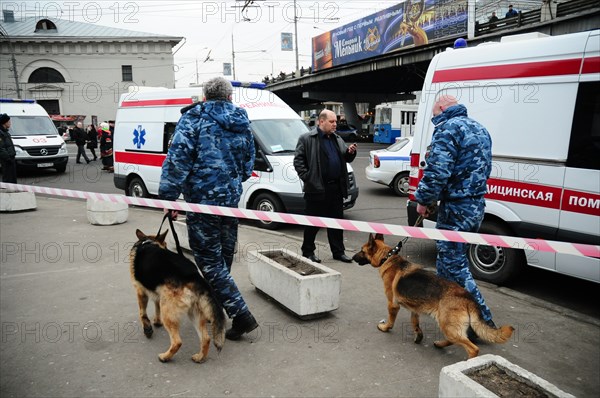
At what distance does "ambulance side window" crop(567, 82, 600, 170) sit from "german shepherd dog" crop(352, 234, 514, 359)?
2071 mm

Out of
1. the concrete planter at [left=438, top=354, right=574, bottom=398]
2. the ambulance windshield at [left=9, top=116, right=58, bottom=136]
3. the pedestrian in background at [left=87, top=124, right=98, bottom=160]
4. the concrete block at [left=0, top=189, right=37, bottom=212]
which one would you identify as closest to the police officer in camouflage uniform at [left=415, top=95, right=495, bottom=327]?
the concrete planter at [left=438, top=354, right=574, bottom=398]

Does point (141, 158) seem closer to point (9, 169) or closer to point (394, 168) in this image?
point (9, 169)

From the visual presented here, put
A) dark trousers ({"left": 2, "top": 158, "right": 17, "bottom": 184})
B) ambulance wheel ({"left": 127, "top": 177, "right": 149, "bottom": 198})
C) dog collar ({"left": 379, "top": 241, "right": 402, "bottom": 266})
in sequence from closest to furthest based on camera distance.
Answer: dog collar ({"left": 379, "top": 241, "right": 402, "bottom": 266}) < dark trousers ({"left": 2, "top": 158, "right": 17, "bottom": 184}) < ambulance wheel ({"left": 127, "top": 177, "right": 149, "bottom": 198})

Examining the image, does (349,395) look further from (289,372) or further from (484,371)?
(484,371)

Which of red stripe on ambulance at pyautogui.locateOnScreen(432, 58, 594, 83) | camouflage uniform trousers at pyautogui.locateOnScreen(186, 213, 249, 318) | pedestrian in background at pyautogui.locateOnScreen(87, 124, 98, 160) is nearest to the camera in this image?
camouflage uniform trousers at pyautogui.locateOnScreen(186, 213, 249, 318)

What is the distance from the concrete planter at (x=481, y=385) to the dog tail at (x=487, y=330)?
0.46 m

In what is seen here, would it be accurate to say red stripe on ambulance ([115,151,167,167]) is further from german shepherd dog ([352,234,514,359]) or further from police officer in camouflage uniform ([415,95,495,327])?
police officer in camouflage uniform ([415,95,495,327])

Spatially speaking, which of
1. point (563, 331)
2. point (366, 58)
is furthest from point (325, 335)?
point (366, 58)

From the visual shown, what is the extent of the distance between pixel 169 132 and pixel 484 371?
7898 millimetres

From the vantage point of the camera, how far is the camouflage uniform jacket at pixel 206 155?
11.5ft

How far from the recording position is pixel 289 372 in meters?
3.32

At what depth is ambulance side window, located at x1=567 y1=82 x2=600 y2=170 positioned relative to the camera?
4.26 m

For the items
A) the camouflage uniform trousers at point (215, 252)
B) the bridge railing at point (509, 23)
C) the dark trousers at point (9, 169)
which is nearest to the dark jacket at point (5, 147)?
the dark trousers at point (9, 169)

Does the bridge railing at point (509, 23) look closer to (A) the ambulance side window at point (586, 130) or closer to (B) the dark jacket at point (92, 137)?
(A) the ambulance side window at point (586, 130)
